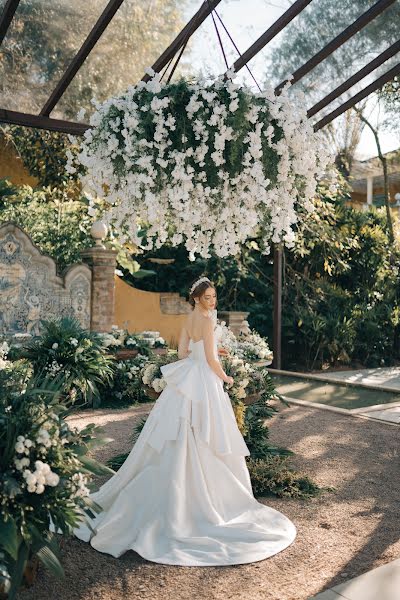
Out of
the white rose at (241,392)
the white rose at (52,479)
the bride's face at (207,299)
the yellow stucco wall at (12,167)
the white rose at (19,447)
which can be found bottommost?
the white rose at (52,479)

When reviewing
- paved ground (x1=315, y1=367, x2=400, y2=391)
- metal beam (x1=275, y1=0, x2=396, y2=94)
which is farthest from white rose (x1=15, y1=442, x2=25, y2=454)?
paved ground (x1=315, y1=367, x2=400, y2=391)

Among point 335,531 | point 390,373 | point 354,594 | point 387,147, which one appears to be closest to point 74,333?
point 335,531

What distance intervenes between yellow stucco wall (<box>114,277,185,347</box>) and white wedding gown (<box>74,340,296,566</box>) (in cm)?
646

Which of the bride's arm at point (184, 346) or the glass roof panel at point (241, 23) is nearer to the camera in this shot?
the bride's arm at point (184, 346)

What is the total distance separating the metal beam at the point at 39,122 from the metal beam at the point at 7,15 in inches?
35.8

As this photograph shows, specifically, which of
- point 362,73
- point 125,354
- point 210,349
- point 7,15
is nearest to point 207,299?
point 210,349

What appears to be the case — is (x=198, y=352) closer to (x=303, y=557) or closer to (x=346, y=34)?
(x=303, y=557)

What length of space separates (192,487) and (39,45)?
4.51m

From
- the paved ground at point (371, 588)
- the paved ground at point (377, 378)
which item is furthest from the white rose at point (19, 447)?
the paved ground at point (377, 378)

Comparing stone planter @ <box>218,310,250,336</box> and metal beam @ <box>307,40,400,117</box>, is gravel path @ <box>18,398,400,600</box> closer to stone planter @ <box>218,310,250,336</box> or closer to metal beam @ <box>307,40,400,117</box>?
metal beam @ <box>307,40,400,117</box>

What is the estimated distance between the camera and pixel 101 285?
9.22m

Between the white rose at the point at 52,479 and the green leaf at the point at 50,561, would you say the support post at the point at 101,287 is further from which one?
the white rose at the point at 52,479

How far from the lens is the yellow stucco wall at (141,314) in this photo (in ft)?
34.6

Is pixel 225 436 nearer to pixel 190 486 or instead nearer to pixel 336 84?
pixel 190 486
